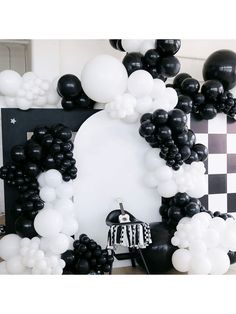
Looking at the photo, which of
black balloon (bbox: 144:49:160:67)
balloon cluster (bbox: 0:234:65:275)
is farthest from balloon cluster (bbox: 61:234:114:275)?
black balloon (bbox: 144:49:160:67)

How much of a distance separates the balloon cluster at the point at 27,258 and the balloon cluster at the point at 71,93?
114cm

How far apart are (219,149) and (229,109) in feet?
1.35

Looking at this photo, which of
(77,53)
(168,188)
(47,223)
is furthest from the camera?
(77,53)

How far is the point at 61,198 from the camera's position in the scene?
246 centimetres

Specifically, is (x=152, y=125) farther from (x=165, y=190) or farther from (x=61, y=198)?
(x=61, y=198)

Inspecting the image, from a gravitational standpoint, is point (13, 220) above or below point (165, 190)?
below

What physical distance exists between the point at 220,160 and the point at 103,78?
1501mm

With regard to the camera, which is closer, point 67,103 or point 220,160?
point 67,103

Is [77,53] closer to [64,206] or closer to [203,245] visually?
[64,206]

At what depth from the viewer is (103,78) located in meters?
2.31

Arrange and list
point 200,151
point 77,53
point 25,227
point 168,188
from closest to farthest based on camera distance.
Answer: point 25,227, point 168,188, point 200,151, point 77,53

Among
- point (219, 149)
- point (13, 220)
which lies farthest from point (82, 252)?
point (219, 149)

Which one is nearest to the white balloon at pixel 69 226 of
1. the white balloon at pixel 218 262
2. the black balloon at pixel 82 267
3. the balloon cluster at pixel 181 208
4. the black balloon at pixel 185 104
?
the black balloon at pixel 82 267

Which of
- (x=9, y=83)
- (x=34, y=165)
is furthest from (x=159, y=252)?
(x=9, y=83)
